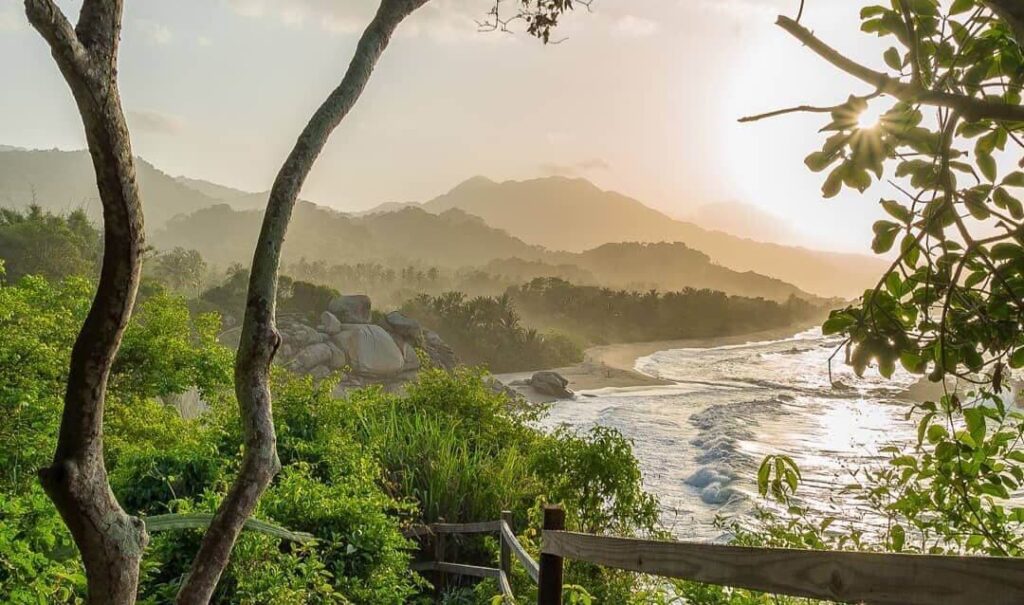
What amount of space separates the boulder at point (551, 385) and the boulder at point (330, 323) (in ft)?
23.8

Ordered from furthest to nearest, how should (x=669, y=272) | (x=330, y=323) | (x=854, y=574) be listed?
(x=669, y=272)
(x=330, y=323)
(x=854, y=574)

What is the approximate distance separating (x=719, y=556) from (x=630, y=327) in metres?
45.7

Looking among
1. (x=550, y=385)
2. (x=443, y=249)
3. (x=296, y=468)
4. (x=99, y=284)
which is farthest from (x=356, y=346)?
(x=443, y=249)

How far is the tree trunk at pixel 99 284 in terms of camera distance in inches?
66.4

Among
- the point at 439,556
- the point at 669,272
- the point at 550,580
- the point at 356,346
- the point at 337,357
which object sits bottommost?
the point at 439,556

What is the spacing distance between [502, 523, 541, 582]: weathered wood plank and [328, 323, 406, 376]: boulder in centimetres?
2312

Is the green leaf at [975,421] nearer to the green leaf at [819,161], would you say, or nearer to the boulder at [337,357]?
the green leaf at [819,161]

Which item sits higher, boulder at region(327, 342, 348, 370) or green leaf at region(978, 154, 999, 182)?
green leaf at region(978, 154, 999, 182)

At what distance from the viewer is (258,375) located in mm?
2293

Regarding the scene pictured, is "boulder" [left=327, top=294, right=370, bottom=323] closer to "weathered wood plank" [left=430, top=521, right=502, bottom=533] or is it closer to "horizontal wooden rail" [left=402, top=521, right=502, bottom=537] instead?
"horizontal wooden rail" [left=402, top=521, right=502, bottom=537]

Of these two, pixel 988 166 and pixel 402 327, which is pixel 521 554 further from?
pixel 402 327

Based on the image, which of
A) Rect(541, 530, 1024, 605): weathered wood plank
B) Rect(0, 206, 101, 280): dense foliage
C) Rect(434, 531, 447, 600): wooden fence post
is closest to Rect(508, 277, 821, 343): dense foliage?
Rect(0, 206, 101, 280): dense foliage

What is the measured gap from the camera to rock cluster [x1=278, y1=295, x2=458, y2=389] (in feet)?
84.4

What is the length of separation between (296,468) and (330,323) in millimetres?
23629
